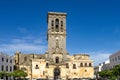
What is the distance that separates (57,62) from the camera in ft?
302

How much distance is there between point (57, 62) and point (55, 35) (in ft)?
30.6

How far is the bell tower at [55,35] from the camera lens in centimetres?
9188

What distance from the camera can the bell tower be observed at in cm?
9188

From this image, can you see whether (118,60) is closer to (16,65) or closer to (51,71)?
(51,71)

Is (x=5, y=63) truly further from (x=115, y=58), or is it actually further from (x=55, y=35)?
(x=115, y=58)

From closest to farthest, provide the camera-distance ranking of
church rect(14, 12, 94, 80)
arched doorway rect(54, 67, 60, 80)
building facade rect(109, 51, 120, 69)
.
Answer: building facade rect(109, 51, 120, 69) < church rect(14, 12, 94, 80) < arched doorway rect(54, 67, 60, 80)

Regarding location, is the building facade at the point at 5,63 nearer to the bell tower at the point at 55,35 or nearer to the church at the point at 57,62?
the church at the point at 57,62

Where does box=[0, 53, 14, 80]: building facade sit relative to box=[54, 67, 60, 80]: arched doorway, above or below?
above

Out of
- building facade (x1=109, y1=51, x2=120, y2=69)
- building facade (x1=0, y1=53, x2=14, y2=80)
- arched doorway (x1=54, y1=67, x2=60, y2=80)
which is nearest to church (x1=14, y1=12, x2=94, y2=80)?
arched doorway (x1=54, y1=67, x2=60, y2=80)

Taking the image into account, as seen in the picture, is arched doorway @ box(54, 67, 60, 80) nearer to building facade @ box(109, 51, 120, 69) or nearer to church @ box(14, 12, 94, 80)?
church @ box(14, 12, 94, 80)

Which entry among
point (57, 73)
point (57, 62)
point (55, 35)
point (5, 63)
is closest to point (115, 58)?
point (57, 62)

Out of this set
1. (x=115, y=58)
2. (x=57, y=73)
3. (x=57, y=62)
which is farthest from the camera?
(x=57, y=62)

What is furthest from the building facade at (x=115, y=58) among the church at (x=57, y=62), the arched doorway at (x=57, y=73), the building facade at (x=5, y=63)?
the building facade at (x=5, y=63)

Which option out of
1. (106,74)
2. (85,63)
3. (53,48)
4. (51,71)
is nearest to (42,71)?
(51,71)
